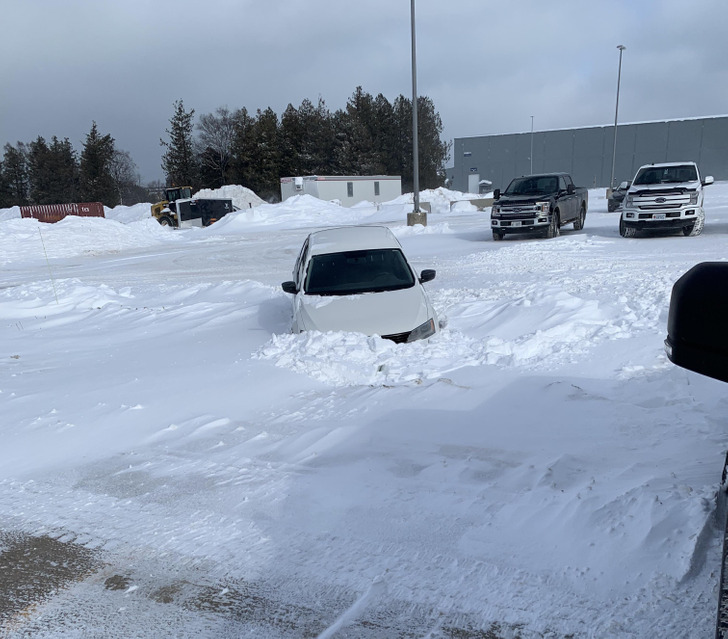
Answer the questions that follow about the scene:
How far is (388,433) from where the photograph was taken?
511cm

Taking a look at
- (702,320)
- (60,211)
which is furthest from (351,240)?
Answer: (60,211)

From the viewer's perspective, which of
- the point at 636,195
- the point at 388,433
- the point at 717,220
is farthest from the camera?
the point at 717,220

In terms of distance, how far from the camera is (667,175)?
56.6 feet

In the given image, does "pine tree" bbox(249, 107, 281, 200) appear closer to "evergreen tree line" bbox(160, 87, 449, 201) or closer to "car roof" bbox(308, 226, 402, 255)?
"evergreen tree line" bbox(160, 87, 449, 201)

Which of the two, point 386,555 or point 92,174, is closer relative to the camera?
point 386,555

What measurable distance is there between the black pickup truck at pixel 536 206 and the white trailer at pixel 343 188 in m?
29.9

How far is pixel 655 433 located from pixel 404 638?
286 centimetres

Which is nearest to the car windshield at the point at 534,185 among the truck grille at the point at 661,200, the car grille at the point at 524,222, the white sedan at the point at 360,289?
the car grille at the point at 524,222

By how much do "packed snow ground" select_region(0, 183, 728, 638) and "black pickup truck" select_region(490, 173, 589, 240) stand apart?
9.03 metres

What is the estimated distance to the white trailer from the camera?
1884 inches

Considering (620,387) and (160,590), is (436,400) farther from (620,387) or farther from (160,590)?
(160,590)

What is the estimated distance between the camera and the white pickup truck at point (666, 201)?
16.3 m

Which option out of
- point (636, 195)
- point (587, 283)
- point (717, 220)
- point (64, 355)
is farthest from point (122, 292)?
point (717, 220)

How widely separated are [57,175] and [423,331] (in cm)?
7045
